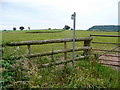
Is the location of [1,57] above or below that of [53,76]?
above

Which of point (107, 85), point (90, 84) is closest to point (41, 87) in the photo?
point (90, 84)

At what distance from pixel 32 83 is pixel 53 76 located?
58cm

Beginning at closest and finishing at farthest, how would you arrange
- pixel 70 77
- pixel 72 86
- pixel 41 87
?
pixel 41 87, pixel 72 86, pixel 70 77

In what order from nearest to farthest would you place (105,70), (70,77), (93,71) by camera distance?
(70,77)
(93,71)
(105,70)

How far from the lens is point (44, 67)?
3598 mm

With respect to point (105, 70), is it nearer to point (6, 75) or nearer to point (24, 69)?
point (24, 69)

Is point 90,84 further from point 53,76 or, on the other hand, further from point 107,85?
point 53,76

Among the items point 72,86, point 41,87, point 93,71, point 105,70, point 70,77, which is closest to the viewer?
point 41,87

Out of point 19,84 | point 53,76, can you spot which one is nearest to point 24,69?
point 19,84

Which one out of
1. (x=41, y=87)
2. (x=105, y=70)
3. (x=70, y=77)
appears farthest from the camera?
(x=105, y=70)

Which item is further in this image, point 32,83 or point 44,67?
point 44,67

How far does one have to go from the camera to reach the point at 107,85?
108 inches

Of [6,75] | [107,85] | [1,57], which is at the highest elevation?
[1,57]

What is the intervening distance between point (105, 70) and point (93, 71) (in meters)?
0.47
